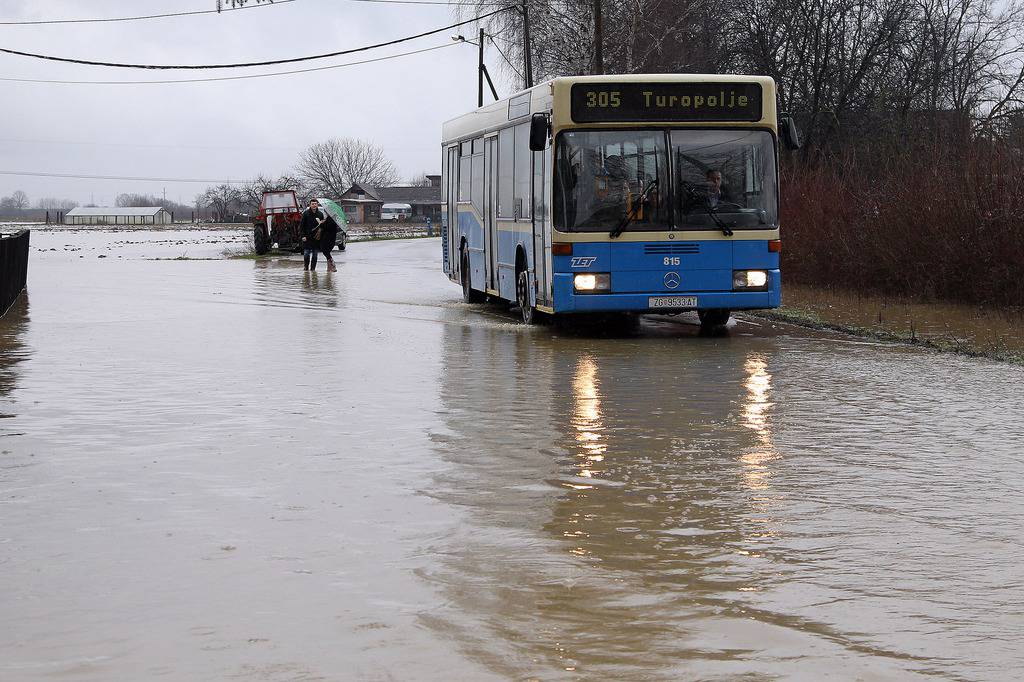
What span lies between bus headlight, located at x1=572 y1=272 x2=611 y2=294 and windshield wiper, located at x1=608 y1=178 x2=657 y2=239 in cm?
47

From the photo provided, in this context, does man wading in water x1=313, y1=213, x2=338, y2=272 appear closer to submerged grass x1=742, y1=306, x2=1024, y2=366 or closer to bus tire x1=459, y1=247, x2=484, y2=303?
bus tire x1=459, y1=247, x2=484, y2=303

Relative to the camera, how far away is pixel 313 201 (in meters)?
40.4

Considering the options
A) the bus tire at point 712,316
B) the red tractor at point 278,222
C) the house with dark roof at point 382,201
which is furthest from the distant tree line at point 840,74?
the house with dark roof at point 382,201

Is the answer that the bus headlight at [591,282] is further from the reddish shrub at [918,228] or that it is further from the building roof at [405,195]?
the building roof at [405,195]

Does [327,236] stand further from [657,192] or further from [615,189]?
[657,192]

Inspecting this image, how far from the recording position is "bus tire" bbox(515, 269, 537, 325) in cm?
2022

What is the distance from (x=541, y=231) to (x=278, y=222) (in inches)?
→ 1366

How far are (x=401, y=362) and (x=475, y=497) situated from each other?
7531 millimetres

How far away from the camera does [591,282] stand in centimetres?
1822

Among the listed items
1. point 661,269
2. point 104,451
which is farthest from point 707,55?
point 104,451

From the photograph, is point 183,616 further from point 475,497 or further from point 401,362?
point 401,362

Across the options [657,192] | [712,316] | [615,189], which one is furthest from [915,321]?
[615,189]

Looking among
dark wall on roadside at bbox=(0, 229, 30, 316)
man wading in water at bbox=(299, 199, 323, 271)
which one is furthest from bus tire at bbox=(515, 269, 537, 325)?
man wading in water at bbox=(299, 199, 323, 271)

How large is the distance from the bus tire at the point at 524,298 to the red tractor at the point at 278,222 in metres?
32.0
